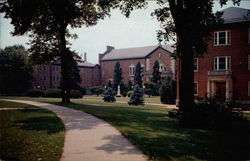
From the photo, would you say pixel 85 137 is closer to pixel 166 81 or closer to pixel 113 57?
pixel 166 81

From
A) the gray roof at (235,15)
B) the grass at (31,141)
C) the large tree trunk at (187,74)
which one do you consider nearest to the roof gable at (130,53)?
the gray roof at (235,15)

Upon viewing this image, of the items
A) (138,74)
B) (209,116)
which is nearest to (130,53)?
(138,74)

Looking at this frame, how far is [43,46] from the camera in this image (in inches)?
956

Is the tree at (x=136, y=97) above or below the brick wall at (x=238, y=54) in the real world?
below

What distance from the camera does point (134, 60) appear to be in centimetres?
7506

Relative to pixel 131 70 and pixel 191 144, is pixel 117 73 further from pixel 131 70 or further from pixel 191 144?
pixel 191 144

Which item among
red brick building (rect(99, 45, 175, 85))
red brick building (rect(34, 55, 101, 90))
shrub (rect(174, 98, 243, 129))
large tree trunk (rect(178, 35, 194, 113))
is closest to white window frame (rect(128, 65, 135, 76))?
red brick building (rect(99, 45, 175, 85))

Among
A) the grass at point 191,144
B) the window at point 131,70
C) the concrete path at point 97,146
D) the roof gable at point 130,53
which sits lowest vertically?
the grass at point 191,144

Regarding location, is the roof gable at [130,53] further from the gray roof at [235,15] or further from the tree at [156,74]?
the gray roof at [235,15]

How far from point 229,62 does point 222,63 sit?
821mm

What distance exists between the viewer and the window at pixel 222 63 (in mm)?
28862

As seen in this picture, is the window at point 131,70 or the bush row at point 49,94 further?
the window at point 131,70

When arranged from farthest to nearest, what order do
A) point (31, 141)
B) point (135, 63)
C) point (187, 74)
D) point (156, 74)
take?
point (135, 63)
point (156, 74)
point (187, 74)
point (31, 141)

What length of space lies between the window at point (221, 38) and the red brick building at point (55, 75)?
4484 cm
